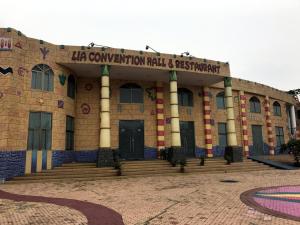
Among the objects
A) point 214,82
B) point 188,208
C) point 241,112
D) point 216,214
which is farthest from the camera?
point 241,112

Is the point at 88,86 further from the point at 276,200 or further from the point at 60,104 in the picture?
the point at 276,200

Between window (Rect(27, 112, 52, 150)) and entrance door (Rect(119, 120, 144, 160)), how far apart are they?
20.1ft

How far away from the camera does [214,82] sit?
2508 centimetres

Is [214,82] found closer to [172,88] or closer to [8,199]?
[172,88]

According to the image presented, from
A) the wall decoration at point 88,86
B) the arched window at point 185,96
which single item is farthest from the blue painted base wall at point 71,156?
the arched window at point 185,96

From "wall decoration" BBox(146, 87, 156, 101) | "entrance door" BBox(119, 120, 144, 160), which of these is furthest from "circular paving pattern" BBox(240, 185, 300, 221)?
"wall decoration" BBox(146, 87, 156, 101)

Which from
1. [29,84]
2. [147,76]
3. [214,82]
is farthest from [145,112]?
[29,84]

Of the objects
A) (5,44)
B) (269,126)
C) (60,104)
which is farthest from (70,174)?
(269,126)

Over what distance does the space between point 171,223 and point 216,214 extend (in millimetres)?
1656

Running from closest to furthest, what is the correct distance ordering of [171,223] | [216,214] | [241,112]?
[171,223] < [216,214] < [241,112]

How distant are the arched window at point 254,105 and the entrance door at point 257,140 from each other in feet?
5.78

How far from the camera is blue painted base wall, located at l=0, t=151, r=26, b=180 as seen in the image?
15.3 meters

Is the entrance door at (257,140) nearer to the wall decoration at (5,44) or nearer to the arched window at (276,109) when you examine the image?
the arched window at (276,109)

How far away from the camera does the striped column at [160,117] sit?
22.6m
